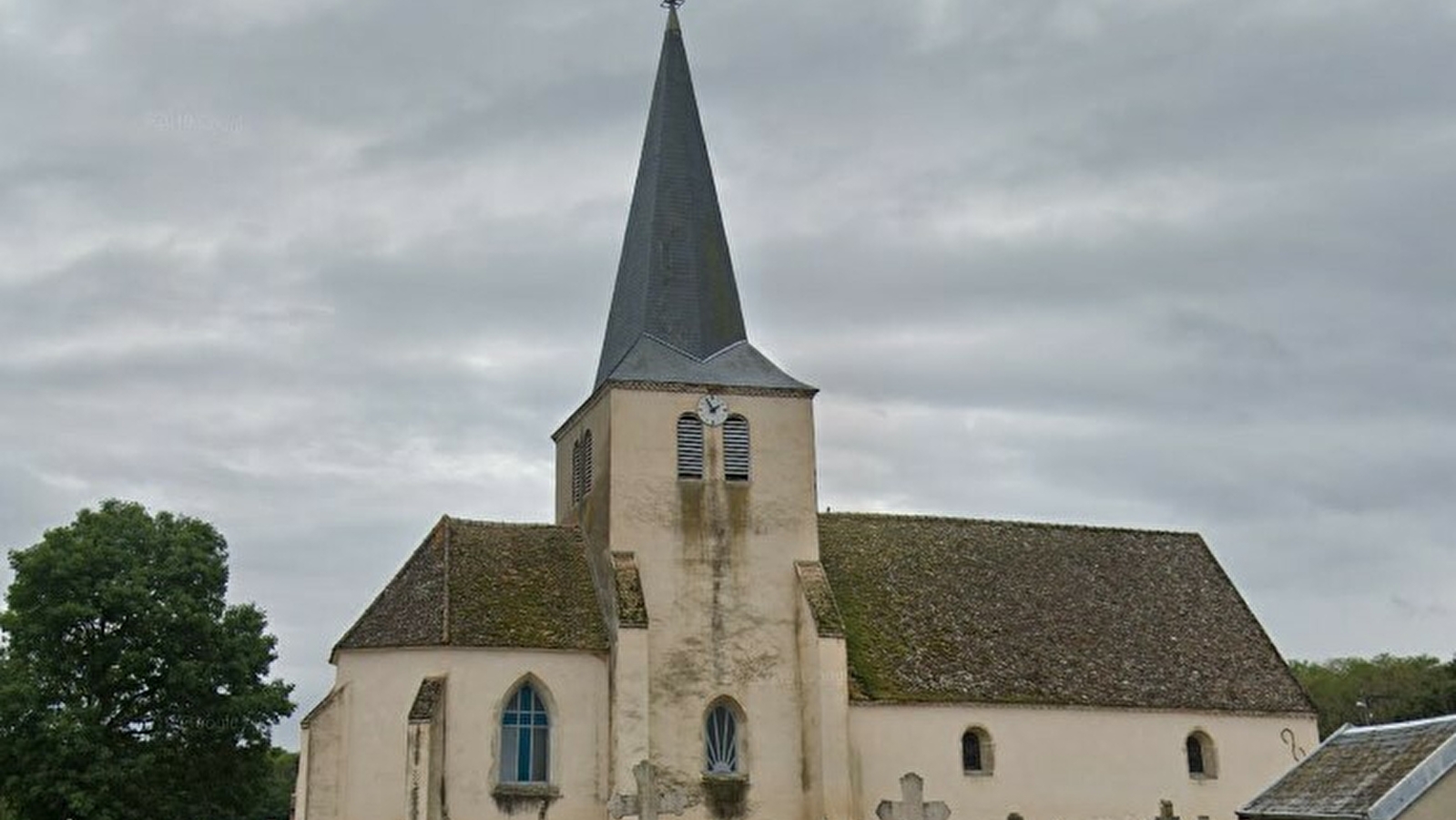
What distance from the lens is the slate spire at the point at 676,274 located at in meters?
37.6

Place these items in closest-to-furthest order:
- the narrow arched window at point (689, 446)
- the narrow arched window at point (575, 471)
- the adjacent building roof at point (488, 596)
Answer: the adjacent building roof at point (488, 596)
the narrow arched window at point (689, 446)
the narrow arched window at point (575, 471)

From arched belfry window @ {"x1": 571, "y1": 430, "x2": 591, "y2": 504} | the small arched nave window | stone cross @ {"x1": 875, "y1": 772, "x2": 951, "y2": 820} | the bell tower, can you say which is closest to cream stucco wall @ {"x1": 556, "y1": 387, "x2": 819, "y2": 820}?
the bell tower

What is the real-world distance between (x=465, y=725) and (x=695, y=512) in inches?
296

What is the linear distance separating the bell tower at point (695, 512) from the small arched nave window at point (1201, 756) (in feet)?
35.5

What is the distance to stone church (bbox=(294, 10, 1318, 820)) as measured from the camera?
33.3 m

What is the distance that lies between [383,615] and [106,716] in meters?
9.59

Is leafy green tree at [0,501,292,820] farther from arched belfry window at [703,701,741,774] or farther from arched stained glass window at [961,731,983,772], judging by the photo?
arched stained glass window at [961,731,983,772]

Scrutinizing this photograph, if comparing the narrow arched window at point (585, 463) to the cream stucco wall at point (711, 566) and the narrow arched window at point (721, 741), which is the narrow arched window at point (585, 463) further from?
the narrow arched window at point (721, 741)

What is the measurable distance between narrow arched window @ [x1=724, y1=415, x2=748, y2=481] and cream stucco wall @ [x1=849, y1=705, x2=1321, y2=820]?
6391 mm

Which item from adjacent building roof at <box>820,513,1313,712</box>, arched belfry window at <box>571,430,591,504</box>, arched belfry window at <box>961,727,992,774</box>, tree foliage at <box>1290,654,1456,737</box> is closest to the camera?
arched belfry window at <box>961,727,992,774</box>

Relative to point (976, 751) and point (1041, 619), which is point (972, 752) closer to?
point (976, 751)

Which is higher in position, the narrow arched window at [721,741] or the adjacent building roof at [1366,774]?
the narrow arched window at [721,741]

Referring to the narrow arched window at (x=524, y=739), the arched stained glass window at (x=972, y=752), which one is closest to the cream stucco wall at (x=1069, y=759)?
the arched stained glass window at (x=972, y=752)

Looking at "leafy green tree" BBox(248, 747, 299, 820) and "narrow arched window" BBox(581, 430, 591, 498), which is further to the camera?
"leafy green tree" BBox(248, 747, 299, 820)
